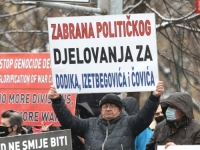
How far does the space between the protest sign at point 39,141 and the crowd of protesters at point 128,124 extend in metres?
0.92

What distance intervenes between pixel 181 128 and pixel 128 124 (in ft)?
2.37

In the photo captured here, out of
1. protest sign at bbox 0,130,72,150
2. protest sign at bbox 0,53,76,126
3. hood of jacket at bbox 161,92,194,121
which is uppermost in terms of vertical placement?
protest sign at bbox 0,53,76,126

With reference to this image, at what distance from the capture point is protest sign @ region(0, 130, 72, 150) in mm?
7895

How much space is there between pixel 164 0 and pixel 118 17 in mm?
7126

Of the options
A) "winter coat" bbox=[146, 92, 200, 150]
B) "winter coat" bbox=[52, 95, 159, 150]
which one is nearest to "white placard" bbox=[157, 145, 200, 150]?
"winter coat" bbox=[146, 92, 200, 150]

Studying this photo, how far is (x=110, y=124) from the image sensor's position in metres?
9.16

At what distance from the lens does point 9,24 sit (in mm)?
19984

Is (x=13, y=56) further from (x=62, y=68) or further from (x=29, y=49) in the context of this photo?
(x=29, y=49)

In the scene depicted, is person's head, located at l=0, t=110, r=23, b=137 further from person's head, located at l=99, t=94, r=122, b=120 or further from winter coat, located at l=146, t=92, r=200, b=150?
winter coat, located at l=146, t=92, r=200, b=150

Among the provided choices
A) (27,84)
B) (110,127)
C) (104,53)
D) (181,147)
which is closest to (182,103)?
(181,147)

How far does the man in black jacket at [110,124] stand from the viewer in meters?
9.02

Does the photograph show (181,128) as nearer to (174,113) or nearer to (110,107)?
(174,113)

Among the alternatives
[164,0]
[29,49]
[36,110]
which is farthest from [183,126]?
[29,49]

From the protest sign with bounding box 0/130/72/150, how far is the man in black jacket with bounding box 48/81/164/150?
0.98 meters
